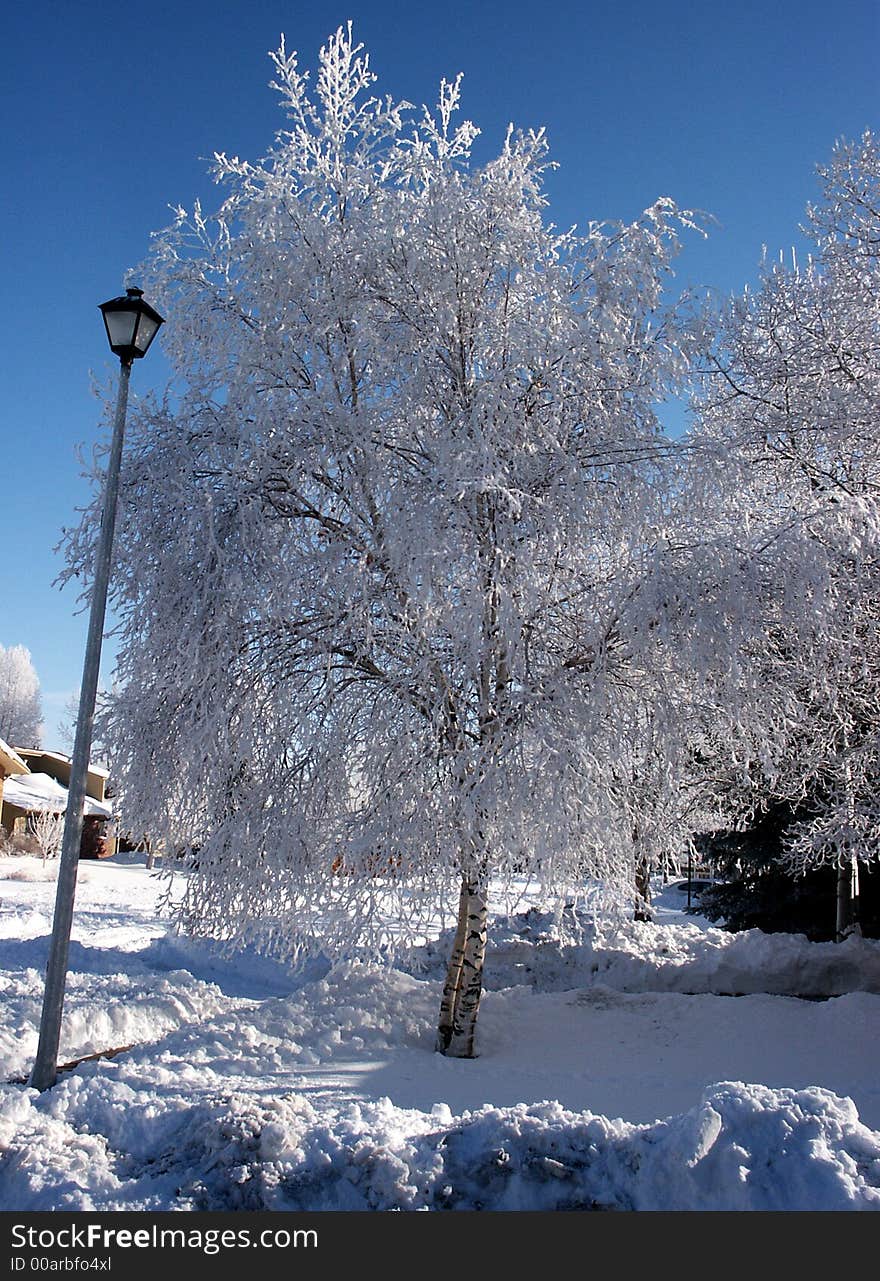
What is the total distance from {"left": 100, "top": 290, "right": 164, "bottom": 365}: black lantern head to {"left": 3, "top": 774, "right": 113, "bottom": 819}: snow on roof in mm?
29905

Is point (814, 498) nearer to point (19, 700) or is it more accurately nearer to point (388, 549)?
point (388, 549)

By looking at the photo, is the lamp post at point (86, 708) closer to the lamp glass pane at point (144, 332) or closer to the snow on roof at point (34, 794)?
the lamp glass pane at point (144, 332)

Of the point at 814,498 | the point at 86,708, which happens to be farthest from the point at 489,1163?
the point at 814,498

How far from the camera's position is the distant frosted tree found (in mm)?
75625

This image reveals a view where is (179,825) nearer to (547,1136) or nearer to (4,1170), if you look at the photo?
(4,1170)

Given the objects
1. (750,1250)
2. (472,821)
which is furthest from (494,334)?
(750,1250)

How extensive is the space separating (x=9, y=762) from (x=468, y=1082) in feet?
92.5

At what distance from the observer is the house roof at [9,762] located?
98.5 feet

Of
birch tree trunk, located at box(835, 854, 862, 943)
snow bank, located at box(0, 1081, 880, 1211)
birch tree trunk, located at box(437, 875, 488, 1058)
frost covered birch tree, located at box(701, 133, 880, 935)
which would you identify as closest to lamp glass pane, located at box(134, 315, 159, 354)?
frost covered birch tree, located at box(701, 133, 880, 935)

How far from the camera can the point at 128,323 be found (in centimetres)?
646

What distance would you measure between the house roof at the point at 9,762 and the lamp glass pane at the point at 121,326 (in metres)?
27.1

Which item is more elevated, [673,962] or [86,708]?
[86,708]

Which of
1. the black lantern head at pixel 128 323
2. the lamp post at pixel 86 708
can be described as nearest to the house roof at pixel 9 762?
the lamp post at pixel 86 708

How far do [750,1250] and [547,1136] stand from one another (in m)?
1.01
